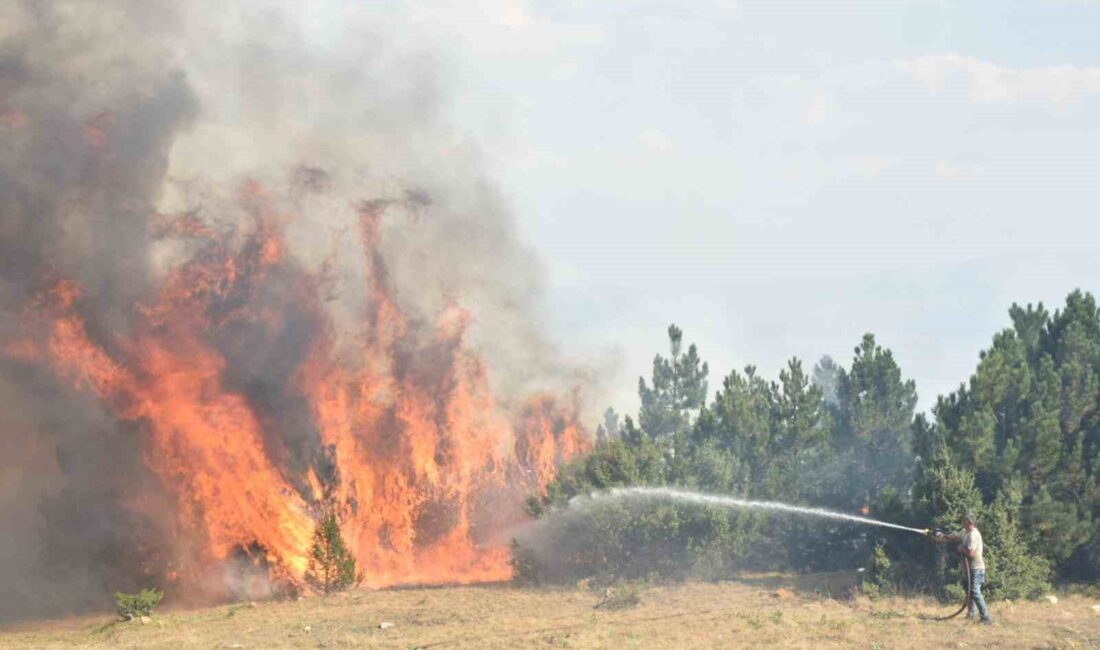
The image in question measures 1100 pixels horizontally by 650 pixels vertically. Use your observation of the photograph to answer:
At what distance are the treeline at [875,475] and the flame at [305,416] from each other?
7.28 meters

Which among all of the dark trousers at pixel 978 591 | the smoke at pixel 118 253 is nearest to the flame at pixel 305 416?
the smoke at pixel 118 253

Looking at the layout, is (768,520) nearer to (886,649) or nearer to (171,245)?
(886,649)

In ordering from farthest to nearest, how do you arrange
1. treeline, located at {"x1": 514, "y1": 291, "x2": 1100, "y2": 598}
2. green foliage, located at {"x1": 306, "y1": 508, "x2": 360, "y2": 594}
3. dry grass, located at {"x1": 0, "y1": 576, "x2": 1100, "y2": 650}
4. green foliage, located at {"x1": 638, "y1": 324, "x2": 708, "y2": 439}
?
green foliage, located at {"x1": 638, "y1": 324, "x2": 708, "y2": 439}
green foliage, located at {"x1": 306, "y1": 508, "x2": 360, "y2": 594}
treeline, located at {"x1": 514, "y1": 291, "x2": 1100, "y2": 598}
dry grass, located at {"x1": 0, "y1": 576, "x2": 1100, "y2": 650}

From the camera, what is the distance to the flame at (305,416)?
37344 mm

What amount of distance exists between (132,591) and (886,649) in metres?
28.3

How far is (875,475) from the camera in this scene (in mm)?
42219

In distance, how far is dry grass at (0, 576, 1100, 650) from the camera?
74.6 ft

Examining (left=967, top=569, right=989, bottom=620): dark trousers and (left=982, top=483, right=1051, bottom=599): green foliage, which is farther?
(left=982, top=483, right=1051, bottom=599): green foliage

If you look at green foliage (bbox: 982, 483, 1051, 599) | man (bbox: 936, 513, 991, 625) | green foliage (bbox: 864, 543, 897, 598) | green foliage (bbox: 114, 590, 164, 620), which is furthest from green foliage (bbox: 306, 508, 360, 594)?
green foliage (bbox: 982, 483, 1051, 599)

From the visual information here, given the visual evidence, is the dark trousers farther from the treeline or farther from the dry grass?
the treeline

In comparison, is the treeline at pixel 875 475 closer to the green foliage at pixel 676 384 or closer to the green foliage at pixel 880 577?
the green foliage at pixel 880 577

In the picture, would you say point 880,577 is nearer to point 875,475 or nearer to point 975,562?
point 975,562

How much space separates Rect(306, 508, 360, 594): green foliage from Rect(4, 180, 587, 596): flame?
941mm

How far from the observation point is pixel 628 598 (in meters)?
30.4
